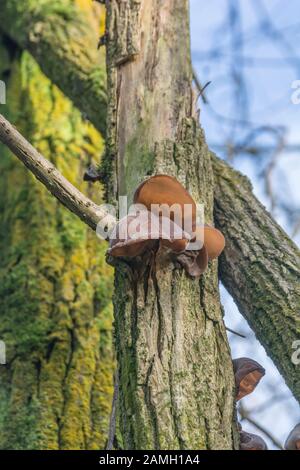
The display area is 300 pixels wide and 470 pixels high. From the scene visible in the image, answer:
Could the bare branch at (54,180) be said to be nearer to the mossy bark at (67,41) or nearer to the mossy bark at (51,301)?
the mossy bark at (51,301)

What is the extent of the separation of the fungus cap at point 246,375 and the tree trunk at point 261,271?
14 cm

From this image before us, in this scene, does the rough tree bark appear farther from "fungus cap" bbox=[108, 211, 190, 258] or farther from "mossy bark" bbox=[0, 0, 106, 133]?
"fungus cap" bbox=[108, 211, 190, 258]

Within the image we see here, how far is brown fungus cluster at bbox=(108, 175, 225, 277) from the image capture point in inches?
68.4

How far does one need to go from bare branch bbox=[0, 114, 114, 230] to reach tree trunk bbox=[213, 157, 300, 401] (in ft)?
1.79

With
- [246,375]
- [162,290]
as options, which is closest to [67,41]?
[162,290]

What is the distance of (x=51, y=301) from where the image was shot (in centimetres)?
297

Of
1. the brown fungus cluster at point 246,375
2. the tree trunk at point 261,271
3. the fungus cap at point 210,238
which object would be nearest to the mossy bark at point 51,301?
the tree trunk at point 261,271

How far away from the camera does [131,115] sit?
2334 millimetres

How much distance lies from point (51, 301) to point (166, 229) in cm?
132

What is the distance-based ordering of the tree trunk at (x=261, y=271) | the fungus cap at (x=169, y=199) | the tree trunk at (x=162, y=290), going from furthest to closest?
the tree trunk at (x=261, y=271) < the fungus cap at (x=169, y=199) < the tree trunk at (x=162, y=290)

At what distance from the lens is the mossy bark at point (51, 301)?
8.66 ft
